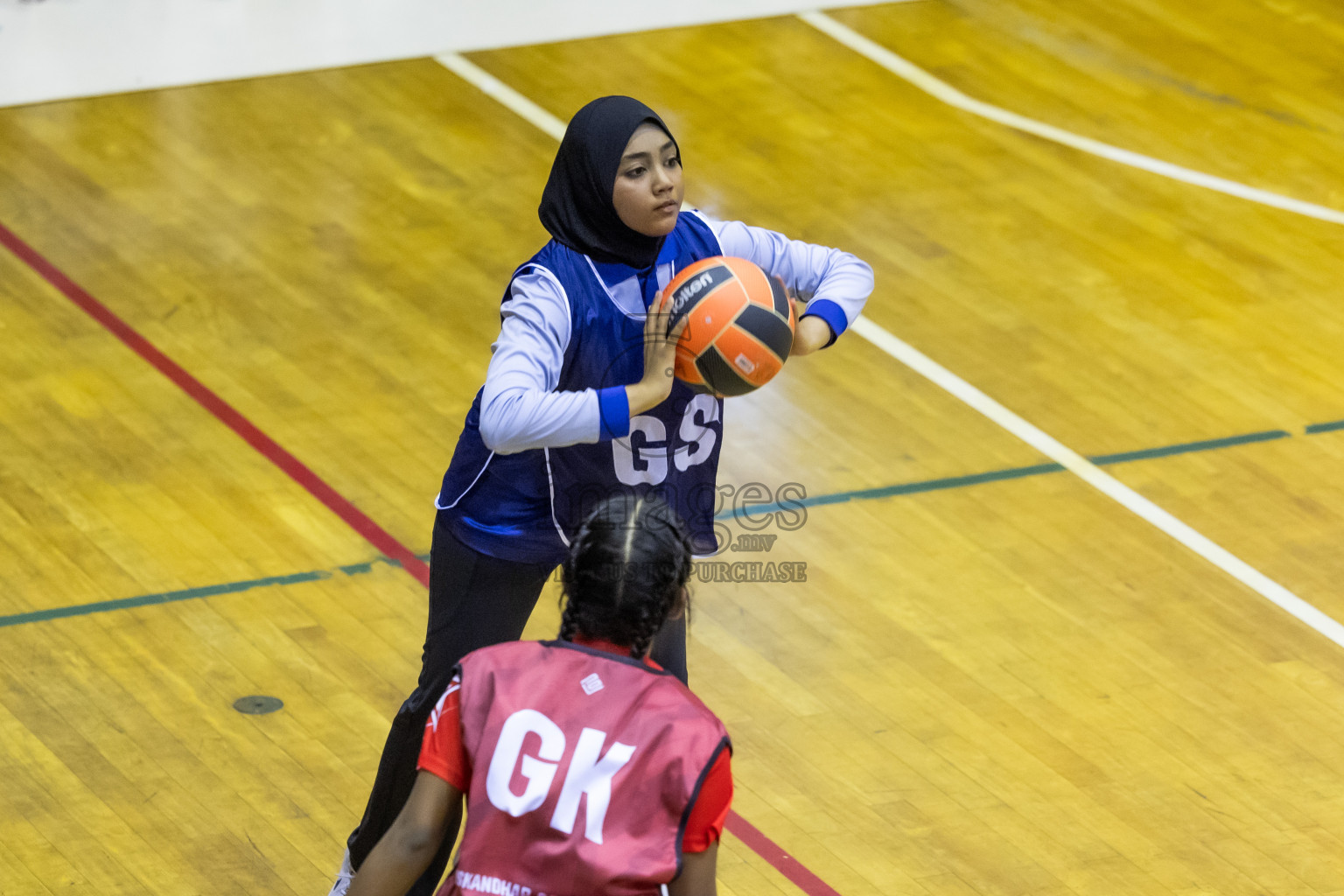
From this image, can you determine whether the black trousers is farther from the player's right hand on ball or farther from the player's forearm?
the player's forearm

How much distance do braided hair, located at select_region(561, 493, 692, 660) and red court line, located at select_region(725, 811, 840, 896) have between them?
5.65ft

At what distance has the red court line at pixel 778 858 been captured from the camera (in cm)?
431

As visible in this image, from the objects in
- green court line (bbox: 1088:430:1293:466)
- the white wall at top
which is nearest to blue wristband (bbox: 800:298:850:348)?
green court line (bbox: 1088:430:1293:466)

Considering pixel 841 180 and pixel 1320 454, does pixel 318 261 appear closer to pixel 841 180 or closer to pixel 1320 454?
pixel 841 180

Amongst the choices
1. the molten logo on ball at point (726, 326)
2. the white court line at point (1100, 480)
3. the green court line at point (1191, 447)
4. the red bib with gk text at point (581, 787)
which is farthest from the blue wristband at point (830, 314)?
the green court line at point (1191, 447)

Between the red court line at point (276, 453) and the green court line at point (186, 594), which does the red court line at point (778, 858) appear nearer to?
the red court line at point (276, 453)

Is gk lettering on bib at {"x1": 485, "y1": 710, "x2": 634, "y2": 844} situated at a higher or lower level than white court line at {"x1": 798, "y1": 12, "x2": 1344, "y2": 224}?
higher

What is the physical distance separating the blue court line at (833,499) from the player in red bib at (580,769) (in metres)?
2.75

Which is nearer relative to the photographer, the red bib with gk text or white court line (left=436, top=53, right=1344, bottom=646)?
the red bib with gk text

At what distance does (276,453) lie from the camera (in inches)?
239

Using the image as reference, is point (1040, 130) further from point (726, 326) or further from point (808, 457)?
point (726, 326)

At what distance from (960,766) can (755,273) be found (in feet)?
5.83

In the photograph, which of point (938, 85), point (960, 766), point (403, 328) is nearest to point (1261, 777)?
point (960, 766)

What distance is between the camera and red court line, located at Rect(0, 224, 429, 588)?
5641 mm
